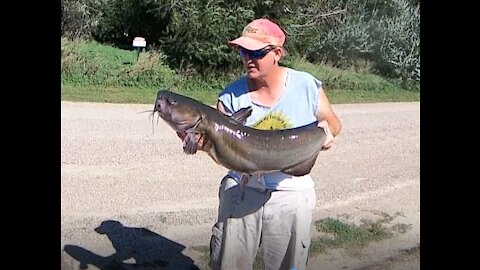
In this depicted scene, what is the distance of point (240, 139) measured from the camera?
287 centimetres

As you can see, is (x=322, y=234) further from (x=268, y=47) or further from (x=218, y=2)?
(x=218, y=2)

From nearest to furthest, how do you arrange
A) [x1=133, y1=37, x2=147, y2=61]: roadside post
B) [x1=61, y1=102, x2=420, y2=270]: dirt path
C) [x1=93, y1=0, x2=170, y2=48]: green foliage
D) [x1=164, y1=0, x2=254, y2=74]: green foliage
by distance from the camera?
[x1=61, y1=102, x2=420, y2=270]: dirt path → [x1=133, y1=37, x2=147, y2=61]: roadside post → [x1=164, y1=0, x2=254, y2=74]: green foliage → [x1=93, y1=0, x2=170, y2=48]: green foliage

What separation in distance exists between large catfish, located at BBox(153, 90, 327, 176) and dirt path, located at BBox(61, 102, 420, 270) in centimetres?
205

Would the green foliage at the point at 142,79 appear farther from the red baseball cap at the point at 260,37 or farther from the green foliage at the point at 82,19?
the red baseball cap at the point at 260,37

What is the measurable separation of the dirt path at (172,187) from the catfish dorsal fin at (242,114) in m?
2.09

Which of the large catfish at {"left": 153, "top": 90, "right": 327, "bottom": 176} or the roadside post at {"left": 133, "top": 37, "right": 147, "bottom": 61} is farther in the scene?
the roadside post at {"left": 133, "top": 37, "right": 147, "bottom": 61}

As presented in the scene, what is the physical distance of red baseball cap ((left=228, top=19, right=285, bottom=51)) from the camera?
299cm

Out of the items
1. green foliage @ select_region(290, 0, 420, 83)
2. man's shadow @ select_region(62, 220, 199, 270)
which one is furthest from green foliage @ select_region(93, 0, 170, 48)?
man's shadow @ select_region(62, 220, 199, 270)

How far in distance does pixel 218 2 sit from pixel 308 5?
5.76 feet

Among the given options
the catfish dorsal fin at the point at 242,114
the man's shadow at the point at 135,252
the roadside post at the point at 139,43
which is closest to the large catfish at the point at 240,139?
the catfish dorsal fin at the point at 242,114

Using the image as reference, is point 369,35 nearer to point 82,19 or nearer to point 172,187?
point 82,19

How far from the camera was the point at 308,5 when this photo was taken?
1136 cm

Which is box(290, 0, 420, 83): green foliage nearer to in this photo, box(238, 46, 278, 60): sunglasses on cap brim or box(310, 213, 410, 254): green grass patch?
box(310, 213, 410, 254): green grass patch
